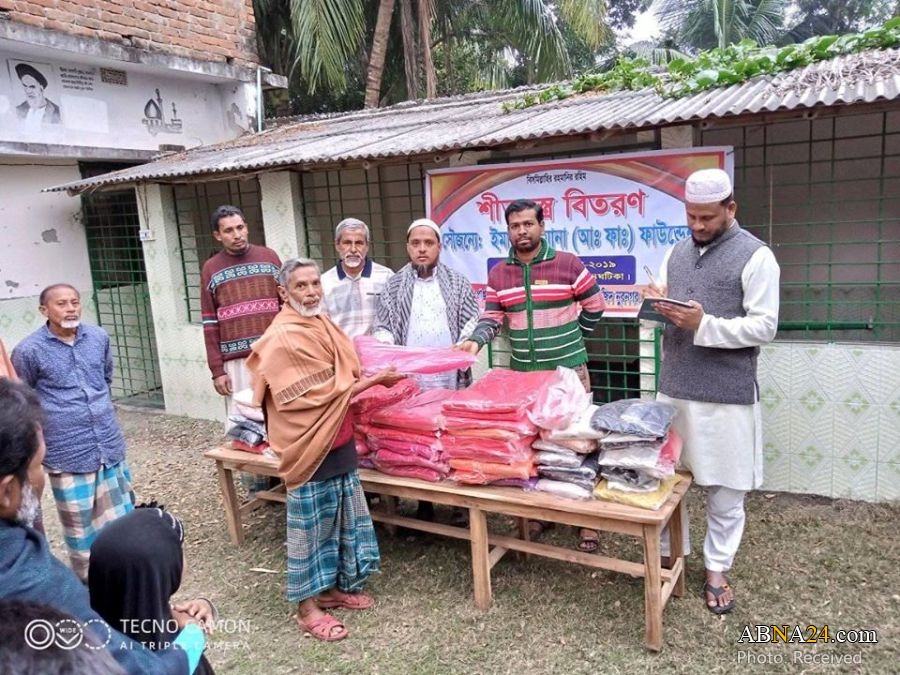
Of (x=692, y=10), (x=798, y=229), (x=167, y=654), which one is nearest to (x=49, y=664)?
(x=167, y=654)

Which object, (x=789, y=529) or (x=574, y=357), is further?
(x=789, y=529)

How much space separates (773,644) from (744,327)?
4.28ft

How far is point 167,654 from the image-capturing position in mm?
1583

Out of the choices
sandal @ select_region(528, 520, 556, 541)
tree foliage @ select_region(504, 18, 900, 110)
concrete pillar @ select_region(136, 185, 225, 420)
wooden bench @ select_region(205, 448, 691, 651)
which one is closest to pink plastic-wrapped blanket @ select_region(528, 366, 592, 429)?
wooden bench @ select_region(205, 448, 691, 651)

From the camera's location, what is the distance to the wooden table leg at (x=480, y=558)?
9.85ft

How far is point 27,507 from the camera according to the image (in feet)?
4.99

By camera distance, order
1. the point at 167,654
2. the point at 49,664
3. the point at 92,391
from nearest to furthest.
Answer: the point at 49,664 < the point at 167,654 < the point at 92,391

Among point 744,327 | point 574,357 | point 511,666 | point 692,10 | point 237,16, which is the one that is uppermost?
point 692,10

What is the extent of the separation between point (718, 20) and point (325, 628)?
20.0 metres

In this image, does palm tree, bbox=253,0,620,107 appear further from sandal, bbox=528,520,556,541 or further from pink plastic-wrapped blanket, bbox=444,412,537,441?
pink plastic-wrapped blanket, bbox=444,412,537,441

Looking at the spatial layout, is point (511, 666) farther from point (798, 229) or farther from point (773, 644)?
point (798, 229)

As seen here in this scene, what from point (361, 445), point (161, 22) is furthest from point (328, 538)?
point (161, 22)

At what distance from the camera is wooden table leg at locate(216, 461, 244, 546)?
3832 millimetres

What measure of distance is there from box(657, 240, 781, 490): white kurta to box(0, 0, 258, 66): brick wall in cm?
635
